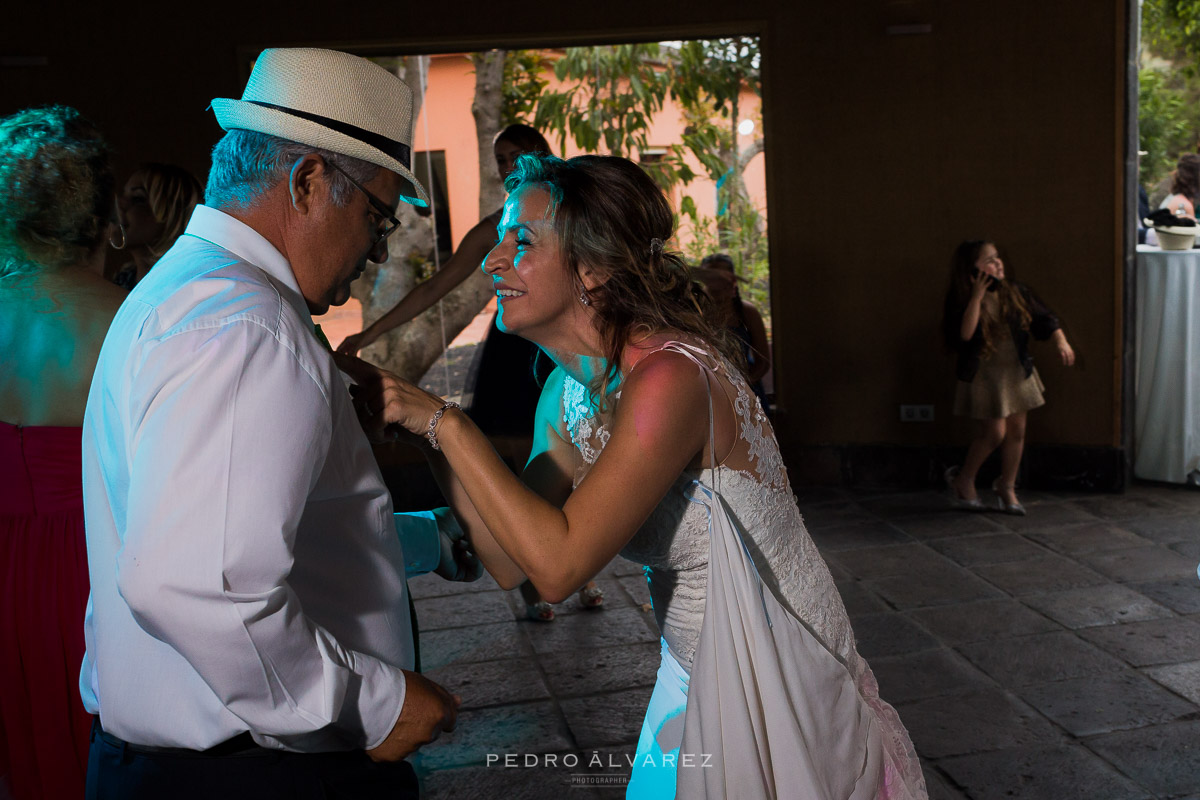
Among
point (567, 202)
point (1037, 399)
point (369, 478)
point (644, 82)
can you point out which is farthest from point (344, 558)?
point (644, 82)

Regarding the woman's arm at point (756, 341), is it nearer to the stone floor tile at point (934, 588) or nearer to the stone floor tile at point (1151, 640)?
the stone floor tile at point (934, 588)

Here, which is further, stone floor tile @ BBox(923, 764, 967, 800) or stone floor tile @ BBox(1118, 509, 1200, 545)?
stone floor tile @ BBox(1118, 509, 1200, 545)

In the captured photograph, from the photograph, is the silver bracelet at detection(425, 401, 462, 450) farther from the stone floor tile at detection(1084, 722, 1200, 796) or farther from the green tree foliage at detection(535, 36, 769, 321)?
the green tree foliage at detection(535, 36, 769, 321)

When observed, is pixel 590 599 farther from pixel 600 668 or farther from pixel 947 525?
pixel 947 525

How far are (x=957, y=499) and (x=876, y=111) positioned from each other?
2.45 m

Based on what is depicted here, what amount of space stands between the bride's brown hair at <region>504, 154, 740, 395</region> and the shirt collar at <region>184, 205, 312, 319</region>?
22.4 inches

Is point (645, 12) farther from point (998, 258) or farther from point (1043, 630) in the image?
point (1043, 630)

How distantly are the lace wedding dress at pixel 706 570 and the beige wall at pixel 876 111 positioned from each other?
490 centimetres

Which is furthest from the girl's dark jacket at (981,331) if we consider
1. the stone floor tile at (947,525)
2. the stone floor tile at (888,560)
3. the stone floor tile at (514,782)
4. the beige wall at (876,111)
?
the stone floor tile at (514,782)

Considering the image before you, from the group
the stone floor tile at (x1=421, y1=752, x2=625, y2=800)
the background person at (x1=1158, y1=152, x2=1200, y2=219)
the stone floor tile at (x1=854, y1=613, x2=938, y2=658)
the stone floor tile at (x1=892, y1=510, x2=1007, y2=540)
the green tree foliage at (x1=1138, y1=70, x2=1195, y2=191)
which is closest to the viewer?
the stone floor tile at (x1=421, y1=752, x2=625, y2=800)

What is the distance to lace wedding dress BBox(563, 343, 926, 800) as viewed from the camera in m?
1.91

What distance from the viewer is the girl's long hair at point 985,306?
19.9ft

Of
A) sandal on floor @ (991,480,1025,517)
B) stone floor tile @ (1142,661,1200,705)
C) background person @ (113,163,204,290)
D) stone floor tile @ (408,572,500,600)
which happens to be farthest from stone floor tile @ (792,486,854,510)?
background person @ (113,163,204,290)

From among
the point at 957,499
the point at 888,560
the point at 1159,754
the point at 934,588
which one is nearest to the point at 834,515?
the point at 957,499
